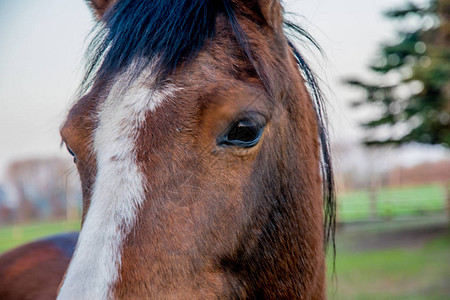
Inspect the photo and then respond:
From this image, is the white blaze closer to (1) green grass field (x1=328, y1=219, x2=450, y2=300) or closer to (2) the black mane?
(2) the black mane

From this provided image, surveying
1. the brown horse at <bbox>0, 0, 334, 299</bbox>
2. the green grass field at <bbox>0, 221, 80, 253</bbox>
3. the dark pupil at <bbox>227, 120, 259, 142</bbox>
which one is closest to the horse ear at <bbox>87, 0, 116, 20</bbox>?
the brown horse at <bbox>0, 0, 334, 299</bbox>

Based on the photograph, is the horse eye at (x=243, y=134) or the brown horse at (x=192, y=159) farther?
the horse eye at (x=243, y=134)

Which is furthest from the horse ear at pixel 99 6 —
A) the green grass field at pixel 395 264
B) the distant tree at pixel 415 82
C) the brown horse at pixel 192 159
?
the distant tree at pixel 415 82

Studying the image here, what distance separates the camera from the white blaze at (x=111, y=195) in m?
1.33

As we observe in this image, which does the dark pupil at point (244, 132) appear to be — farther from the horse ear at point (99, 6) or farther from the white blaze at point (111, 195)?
the horse ear at point (99, 6)

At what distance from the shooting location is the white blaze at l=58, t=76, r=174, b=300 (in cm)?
133

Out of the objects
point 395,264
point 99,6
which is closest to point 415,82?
point 395,264

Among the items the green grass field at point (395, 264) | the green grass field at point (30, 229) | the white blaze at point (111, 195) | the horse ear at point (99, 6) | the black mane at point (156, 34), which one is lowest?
the green grass field at point (30, 229)

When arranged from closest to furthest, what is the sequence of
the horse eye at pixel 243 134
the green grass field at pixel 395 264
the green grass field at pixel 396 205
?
the horse eye at pixel 243 134
the green grass field at pixel 395 264
the green grass field at pixel 396 205

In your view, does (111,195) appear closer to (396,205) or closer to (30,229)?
(396,205)

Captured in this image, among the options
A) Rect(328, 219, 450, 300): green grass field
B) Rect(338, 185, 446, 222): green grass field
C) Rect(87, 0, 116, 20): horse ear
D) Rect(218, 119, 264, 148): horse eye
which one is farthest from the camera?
Rect(338, 185, 446, 222): green grass field

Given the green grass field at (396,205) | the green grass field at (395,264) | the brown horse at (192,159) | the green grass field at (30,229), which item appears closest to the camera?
the brown horse at (192,159)

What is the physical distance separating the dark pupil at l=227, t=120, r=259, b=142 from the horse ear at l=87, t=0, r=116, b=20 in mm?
1229

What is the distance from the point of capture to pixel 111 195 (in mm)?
1470
